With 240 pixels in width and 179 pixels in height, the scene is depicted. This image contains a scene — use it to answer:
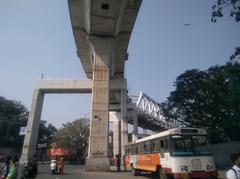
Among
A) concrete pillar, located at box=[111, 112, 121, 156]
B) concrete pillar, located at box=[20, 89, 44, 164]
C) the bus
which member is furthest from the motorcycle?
concrete pillar, located at box=[111, 112, 121, 156]

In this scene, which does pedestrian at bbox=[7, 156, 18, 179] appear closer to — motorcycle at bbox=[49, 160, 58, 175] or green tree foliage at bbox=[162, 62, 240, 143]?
motorcycle at bbox=[49, 160, 58, 175]

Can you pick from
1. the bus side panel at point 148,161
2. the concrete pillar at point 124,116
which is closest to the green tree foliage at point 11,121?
the concrete pillar at point 124,116

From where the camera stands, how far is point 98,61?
3178cm

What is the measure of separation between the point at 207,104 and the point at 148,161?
2112 cm

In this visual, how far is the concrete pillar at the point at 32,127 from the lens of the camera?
37.5 metres

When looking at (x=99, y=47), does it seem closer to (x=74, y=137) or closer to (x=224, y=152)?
(x=224, y=152)

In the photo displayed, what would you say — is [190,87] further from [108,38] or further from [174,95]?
[108,38]

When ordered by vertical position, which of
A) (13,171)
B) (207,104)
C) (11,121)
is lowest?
(13,171)

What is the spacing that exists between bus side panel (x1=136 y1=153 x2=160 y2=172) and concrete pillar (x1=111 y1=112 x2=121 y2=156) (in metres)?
31.6

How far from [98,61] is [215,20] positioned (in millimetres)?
21552

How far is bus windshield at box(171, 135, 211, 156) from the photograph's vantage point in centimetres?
1502

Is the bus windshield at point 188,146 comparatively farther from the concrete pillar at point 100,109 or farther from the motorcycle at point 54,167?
the concrete pillar at point 100,109

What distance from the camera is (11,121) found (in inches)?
2736

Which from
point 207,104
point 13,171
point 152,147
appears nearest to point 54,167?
point 152,147
